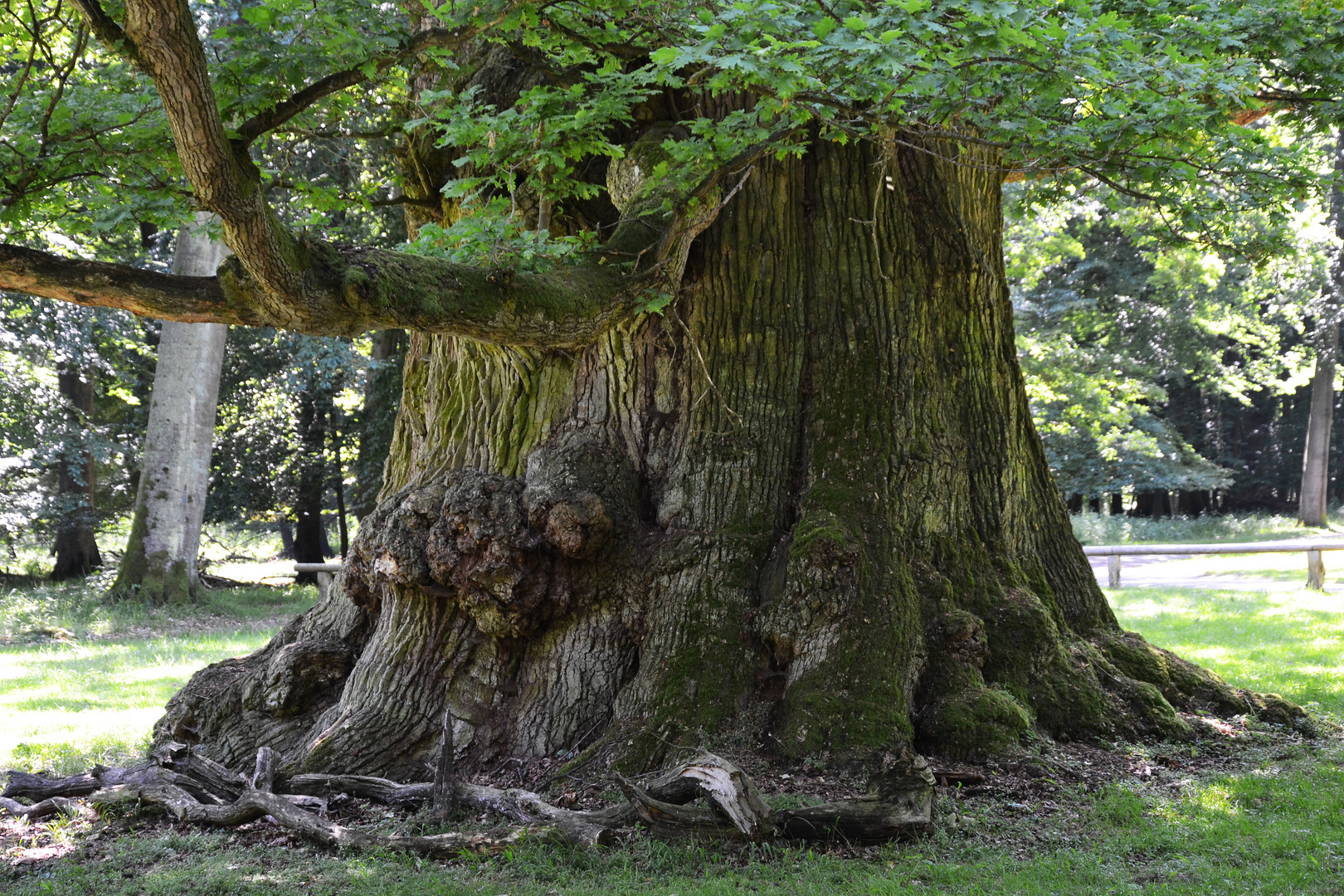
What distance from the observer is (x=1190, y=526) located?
32.7 meters

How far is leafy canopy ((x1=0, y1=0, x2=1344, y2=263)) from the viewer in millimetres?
4109

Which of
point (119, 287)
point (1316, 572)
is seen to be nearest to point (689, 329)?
point (119, 287)

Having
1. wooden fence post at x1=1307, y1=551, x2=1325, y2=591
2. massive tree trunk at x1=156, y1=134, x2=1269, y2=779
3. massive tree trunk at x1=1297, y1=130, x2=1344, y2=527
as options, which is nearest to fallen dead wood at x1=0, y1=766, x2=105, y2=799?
massive tree trunk at x1=156, y1=134, x2=1269, y2=779

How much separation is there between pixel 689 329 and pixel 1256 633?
845cm

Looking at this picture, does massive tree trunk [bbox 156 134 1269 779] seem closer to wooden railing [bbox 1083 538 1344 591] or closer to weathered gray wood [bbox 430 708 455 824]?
weathered gray wood [bbox 430 708 455 824]

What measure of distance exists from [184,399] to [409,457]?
9.64 meters

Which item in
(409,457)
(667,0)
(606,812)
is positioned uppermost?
(667,0)

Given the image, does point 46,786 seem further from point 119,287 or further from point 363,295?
point 363,295

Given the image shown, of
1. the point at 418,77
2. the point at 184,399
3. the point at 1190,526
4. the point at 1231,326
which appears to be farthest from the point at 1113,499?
the point at 418,77

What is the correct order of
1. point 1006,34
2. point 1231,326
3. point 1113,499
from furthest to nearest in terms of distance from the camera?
point 1113,499 < point 1231,326 < point 1006,34

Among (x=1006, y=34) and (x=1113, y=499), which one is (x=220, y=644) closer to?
(x=1006, y=34)

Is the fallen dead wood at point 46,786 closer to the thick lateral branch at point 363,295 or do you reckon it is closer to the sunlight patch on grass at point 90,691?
the sunlight patch on grass at point 90,691

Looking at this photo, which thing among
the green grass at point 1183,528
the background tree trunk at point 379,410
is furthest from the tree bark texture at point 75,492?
the green grass at point 1183,528

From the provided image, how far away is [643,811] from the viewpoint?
15.4 ft
